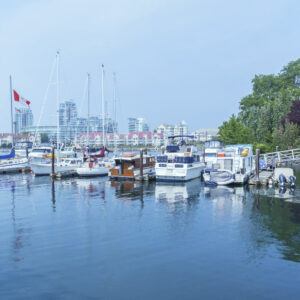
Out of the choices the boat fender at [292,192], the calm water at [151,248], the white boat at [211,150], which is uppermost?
the white boat at [211,150]

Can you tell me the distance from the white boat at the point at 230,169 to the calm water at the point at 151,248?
18.8 ft

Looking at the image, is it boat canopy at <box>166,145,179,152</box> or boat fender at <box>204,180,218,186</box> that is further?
boat canopy at <box>166,145,179,152</box>

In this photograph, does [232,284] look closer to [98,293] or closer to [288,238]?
[98,293]

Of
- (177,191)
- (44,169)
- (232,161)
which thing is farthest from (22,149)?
(232,161)

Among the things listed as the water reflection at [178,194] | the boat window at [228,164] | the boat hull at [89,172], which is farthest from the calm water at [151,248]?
the boat hull at [89,172]

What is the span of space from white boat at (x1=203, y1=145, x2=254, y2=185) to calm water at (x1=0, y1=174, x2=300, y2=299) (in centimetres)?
572

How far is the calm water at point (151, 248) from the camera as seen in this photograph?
36.9 ft

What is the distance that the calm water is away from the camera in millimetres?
11234

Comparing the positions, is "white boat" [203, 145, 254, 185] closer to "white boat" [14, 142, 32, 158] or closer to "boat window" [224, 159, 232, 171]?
"boat window" [224, 159, 232, 171]

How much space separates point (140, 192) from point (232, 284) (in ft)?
67.5

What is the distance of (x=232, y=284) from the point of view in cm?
1142

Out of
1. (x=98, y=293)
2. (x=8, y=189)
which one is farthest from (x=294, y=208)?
(x=8, y=189)

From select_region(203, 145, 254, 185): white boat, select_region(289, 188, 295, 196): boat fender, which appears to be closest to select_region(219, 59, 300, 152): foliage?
select_region(203, 145, 254, 185): white boat

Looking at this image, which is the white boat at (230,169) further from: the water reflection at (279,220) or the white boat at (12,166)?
the white boat at (12,166)
